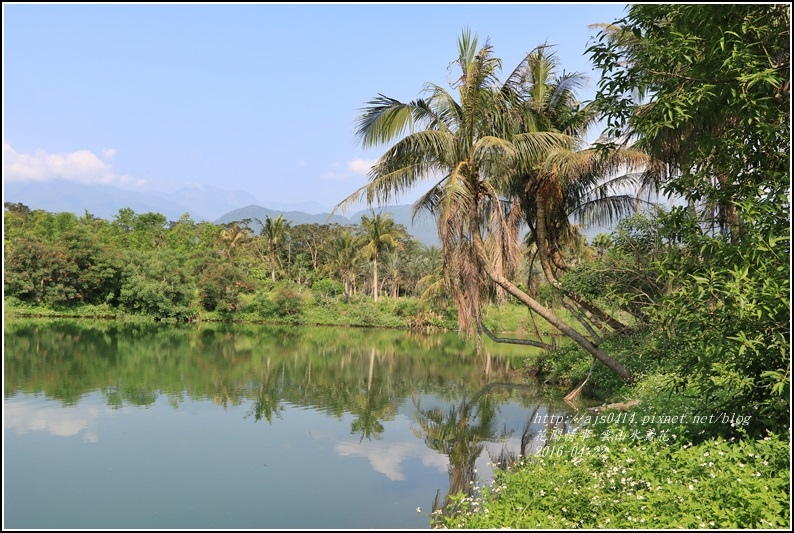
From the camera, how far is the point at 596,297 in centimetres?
1339

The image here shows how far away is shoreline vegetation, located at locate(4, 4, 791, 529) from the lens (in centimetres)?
456

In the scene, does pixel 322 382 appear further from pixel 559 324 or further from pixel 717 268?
pixel 717 268

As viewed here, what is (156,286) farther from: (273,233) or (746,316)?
(746,316)

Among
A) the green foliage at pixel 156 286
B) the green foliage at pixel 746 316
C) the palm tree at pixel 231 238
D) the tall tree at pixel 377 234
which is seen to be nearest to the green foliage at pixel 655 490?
the green foliage at pixel 746 316

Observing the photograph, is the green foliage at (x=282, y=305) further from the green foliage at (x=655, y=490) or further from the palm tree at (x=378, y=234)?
the green foliage at (x=655, y=490)

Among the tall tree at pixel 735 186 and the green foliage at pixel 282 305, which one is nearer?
the tall tree at pixel 735 186

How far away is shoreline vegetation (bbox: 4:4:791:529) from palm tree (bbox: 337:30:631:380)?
0.04 m

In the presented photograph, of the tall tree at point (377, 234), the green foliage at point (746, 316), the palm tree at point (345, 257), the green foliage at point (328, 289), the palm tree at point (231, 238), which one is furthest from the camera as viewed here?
the palm tree at point (231, 238)

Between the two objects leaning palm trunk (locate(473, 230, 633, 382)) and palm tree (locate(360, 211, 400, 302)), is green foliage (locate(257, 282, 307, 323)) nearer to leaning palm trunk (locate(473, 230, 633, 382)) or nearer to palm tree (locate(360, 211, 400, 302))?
palm tree (locate(360, 211, 400, 302))

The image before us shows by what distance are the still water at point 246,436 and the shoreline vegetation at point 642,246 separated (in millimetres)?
1213

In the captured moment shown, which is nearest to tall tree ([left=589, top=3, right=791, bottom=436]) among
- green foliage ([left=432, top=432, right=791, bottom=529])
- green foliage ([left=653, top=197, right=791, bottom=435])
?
green foliage ([left=653, top=197, right=791, bottom=435])

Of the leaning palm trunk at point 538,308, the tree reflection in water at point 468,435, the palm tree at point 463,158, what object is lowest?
the tree reflection in water at point 468,435

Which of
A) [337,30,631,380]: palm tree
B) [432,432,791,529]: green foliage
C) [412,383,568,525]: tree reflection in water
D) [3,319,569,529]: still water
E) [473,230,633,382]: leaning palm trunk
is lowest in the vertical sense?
[3,319,569,529]: still water

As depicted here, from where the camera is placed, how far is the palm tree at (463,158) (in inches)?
446
